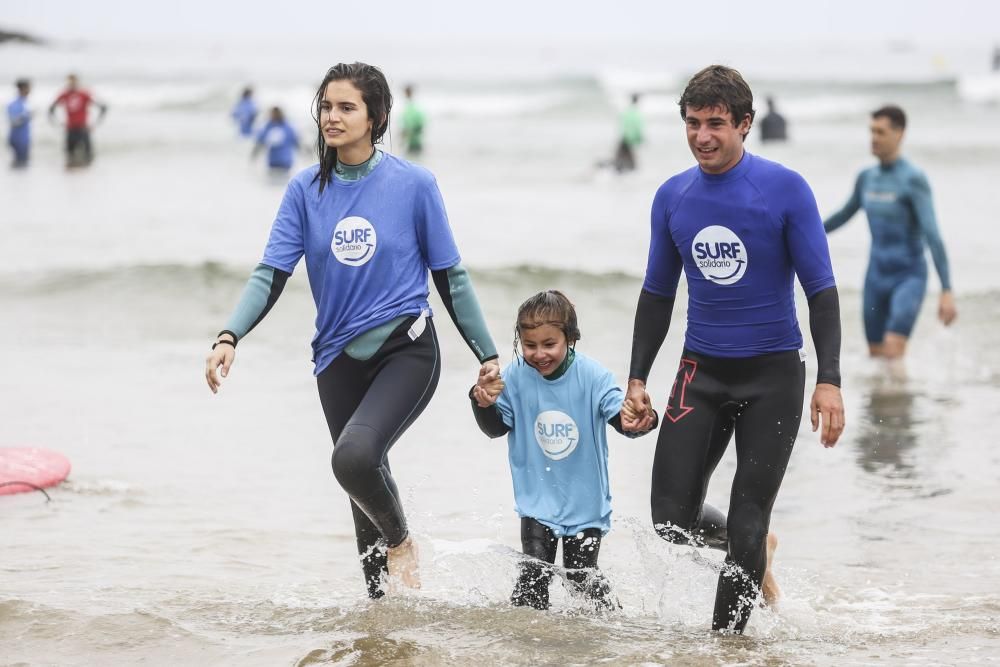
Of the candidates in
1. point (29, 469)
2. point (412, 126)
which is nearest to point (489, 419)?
point (29, 469)

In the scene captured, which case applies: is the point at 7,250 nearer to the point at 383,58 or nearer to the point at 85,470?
the point at 85,470

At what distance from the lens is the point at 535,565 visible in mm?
4637

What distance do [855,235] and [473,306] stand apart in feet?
50.9

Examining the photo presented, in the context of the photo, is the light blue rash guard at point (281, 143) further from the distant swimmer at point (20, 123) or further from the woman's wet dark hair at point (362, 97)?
the woman's wet dark hair at point (362, 97)

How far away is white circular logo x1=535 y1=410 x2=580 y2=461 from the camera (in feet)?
15.1

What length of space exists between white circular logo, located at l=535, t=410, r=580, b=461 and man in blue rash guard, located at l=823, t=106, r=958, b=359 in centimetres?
389

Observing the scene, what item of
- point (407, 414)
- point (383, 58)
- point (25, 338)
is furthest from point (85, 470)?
point (383, 58)

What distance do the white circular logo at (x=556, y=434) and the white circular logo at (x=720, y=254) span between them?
71cm

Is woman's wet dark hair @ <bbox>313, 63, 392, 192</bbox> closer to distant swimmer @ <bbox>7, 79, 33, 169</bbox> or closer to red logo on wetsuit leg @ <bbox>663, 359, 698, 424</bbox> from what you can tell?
red logo on wetsuit leg @ <bbox>663, 359, 698, 424</bbox>

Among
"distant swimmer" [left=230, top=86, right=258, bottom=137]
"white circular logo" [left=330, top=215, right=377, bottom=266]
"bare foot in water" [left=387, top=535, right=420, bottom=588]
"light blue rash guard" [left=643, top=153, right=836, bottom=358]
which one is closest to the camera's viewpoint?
"light blue rash guard" [left=643, top=153, right=836, bottom=358]

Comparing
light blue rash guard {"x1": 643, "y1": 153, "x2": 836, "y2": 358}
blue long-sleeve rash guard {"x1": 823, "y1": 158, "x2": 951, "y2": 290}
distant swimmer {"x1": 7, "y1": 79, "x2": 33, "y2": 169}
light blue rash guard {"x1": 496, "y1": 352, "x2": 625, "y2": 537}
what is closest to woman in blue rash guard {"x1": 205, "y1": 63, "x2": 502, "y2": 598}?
light blue rash guard {"x1": 496, "y1": 352, "x2": 625, "y2": 537}

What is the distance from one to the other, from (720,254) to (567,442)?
2.77 ft

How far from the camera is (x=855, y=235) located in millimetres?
19188

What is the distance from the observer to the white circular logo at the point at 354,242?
4441mm
